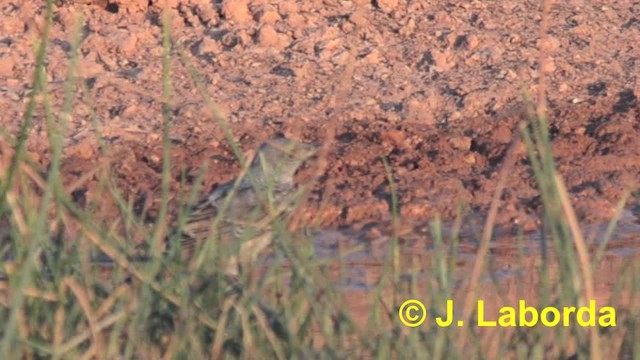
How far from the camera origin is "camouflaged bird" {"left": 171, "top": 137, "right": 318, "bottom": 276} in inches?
177

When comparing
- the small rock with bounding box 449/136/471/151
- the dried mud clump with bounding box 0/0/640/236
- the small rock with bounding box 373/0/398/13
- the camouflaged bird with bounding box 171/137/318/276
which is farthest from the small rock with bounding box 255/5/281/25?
the camouflaged bird with bounding box 171/137/318/276

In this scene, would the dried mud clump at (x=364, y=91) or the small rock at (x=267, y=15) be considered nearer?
the dried mud clump at (x=364, y=91)

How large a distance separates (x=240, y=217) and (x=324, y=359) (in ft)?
3.83

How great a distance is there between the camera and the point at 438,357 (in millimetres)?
4145

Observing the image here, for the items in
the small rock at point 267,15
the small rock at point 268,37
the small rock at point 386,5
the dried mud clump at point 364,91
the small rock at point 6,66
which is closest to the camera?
the dried mud clump at point 364,91

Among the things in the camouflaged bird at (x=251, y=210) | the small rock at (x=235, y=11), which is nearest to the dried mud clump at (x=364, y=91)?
the small rock at (x=235, y=11)

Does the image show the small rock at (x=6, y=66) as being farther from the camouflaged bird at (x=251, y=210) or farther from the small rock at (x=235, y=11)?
the camouflaged bird at (x=251, y=210)

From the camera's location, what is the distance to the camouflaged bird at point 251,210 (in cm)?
451

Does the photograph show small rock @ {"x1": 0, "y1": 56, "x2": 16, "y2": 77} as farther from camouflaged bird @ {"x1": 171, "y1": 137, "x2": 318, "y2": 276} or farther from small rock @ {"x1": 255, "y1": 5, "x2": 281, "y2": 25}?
camouflaged bird @ {"x1": 171, "y1": 137, "x2": 318, "y2": 276}

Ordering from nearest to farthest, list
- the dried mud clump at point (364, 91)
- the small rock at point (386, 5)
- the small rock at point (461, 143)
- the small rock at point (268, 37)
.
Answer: the dried mud clump at point (364, 91) < the small rock at point (461, 143) < the small rock at point (268, 37) < the small rock at point (386, 5)

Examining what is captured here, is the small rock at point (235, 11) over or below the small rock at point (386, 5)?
below

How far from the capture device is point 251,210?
206 inches

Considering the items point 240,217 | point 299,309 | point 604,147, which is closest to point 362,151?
point 604,147

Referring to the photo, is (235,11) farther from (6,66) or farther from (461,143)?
(461,143)
